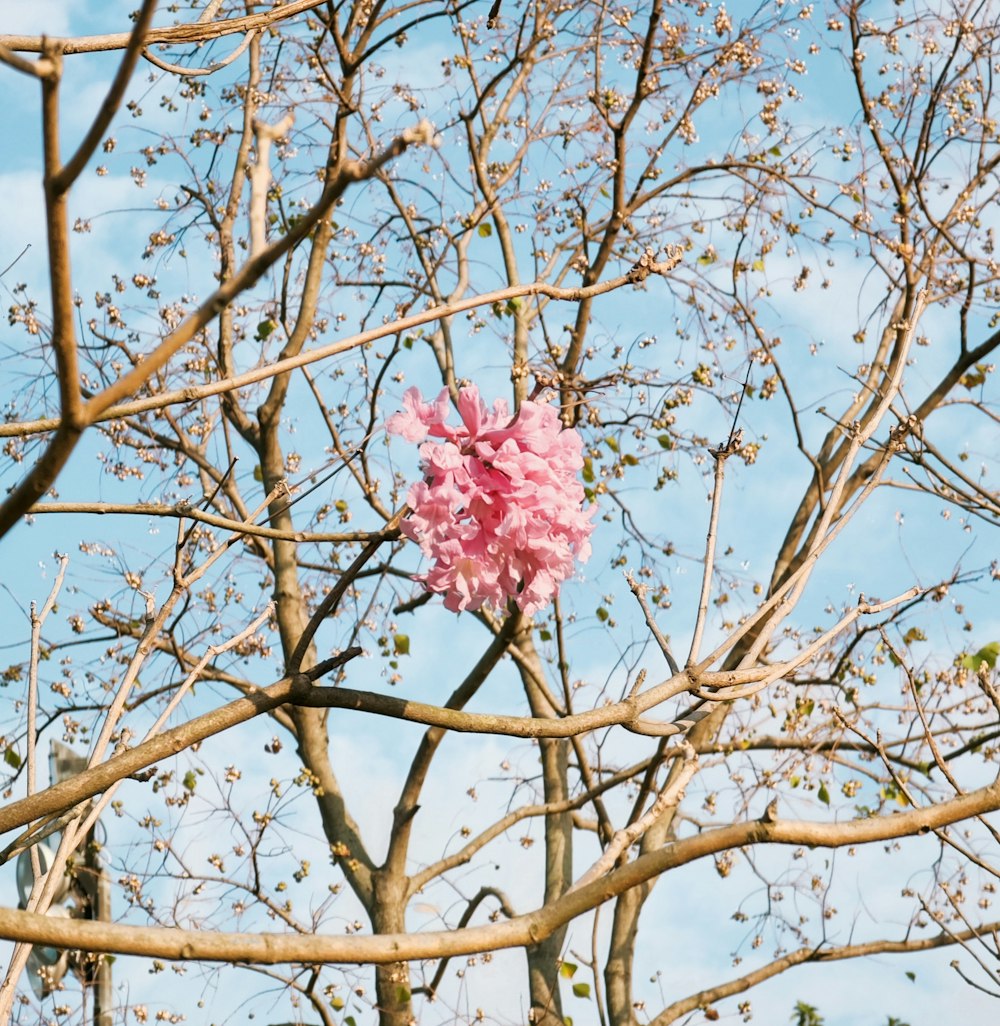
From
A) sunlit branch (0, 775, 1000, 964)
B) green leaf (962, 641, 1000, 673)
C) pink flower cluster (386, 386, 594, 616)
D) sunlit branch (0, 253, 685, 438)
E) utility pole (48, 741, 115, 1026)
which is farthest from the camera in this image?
green leaf (962, 641, 1000, 673)

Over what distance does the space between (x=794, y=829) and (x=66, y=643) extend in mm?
5828

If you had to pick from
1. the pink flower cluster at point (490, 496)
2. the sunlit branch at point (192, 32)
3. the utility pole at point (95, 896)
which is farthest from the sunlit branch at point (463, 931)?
the utility pole at point (95, 896)

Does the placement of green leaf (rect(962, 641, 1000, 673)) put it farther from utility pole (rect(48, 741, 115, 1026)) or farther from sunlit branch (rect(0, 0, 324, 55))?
sunlit branch (rect(0, 0, 324, 55))

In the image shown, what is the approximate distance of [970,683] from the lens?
20.6ft

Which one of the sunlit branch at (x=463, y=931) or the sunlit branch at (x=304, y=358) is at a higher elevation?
the sunlit branch at (x=304, y=358)

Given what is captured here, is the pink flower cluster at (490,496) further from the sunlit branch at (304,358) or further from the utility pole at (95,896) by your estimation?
the utility pole at (95,896)

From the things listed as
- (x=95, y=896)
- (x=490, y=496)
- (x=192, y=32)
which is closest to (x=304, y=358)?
(x=490, y=496)

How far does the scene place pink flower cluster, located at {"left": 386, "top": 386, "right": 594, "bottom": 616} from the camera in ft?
6.83

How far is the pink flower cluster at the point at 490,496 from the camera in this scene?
208 cm

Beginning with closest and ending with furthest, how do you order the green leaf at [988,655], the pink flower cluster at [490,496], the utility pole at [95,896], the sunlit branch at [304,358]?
the sunlit branch at [304,358]
the pink flower cluster at [490,496]
the utility pole at [95,896]
the green leaf at [988,655]

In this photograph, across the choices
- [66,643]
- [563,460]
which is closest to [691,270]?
[66,643]

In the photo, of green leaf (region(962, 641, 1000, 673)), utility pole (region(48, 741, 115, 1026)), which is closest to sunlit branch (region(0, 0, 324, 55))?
utility pole (region(48, 741, 115, 1026))

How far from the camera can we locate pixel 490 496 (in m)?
2.11

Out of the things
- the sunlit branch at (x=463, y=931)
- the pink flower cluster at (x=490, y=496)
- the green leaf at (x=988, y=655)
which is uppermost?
the green leaf at (x=988, y=655)
